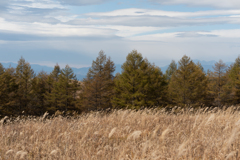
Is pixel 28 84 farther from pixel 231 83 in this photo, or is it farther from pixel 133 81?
pixel 231 83

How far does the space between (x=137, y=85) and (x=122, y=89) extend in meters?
4.31

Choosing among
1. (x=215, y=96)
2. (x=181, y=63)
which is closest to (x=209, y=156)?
(x=181, y=63)

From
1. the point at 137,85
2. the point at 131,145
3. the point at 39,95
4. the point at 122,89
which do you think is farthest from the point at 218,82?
the point at 131,145

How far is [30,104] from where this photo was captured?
42.2m

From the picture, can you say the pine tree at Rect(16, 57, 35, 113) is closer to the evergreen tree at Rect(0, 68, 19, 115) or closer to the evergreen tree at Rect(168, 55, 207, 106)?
the evergreen tree at Rect(0, 68, 19, 115)

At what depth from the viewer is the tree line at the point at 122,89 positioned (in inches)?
1423

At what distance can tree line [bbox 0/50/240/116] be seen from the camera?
36.2 metres

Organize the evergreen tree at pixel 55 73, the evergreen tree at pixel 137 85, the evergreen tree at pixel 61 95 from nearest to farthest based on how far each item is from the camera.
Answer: the evergreen tree at pixel 137 85 → the evergreen tree at pixel 61 95 → the evergreen tree at pixel 55 73

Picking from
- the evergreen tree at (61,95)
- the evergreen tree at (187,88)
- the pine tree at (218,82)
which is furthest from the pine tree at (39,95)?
the pine tree at (218,82)

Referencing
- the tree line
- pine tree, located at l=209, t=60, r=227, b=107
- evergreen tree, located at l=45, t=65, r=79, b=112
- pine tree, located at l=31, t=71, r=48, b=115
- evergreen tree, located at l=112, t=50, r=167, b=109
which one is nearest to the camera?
evergreen tree, located at l=112, t=50, r=167, b=109

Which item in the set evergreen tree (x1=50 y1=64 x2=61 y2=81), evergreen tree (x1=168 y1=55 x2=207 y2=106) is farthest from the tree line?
evergreen tree (x1=50 y1=64 x2=61 y2=81)

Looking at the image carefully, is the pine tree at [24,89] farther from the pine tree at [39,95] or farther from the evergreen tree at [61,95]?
the evergreen tree at [61,95]

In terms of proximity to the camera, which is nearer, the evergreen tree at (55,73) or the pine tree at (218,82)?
the pine tree at (218,82)

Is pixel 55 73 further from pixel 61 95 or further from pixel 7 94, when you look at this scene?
pixel 7 94
